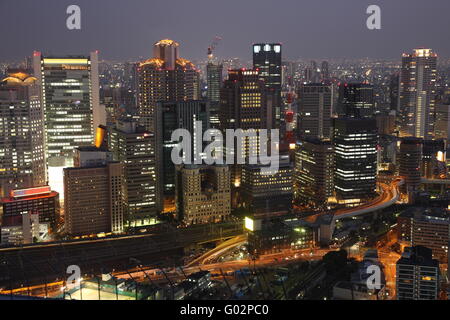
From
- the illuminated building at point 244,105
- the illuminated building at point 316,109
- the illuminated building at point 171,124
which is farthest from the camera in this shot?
the illuminated building at point 316,109

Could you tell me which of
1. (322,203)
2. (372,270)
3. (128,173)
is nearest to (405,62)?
(322,203)

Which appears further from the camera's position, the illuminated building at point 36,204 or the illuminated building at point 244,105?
the illuminated building at point 244,105

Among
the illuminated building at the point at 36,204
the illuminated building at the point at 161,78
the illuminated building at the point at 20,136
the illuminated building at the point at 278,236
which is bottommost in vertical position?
the illuminated building at the point at 278,236

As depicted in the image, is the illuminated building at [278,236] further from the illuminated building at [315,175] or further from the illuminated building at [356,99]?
the illuminated building at [356,99]

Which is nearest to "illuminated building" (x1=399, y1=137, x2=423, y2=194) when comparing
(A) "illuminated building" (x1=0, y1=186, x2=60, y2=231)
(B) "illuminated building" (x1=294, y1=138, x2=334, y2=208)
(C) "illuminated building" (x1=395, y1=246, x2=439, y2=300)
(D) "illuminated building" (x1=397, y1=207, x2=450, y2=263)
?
(B) "illuminated building" (x1=294, y1=138, x2=334, y2=208)

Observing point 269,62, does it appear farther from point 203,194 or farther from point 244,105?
point 203,194

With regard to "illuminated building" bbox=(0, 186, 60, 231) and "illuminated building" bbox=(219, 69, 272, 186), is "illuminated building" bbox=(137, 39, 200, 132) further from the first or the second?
"illuminated building" bbox=(0, 186, 60, 231)

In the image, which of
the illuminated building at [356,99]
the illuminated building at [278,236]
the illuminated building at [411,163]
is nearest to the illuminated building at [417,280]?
the illuminated building at [278,236]
